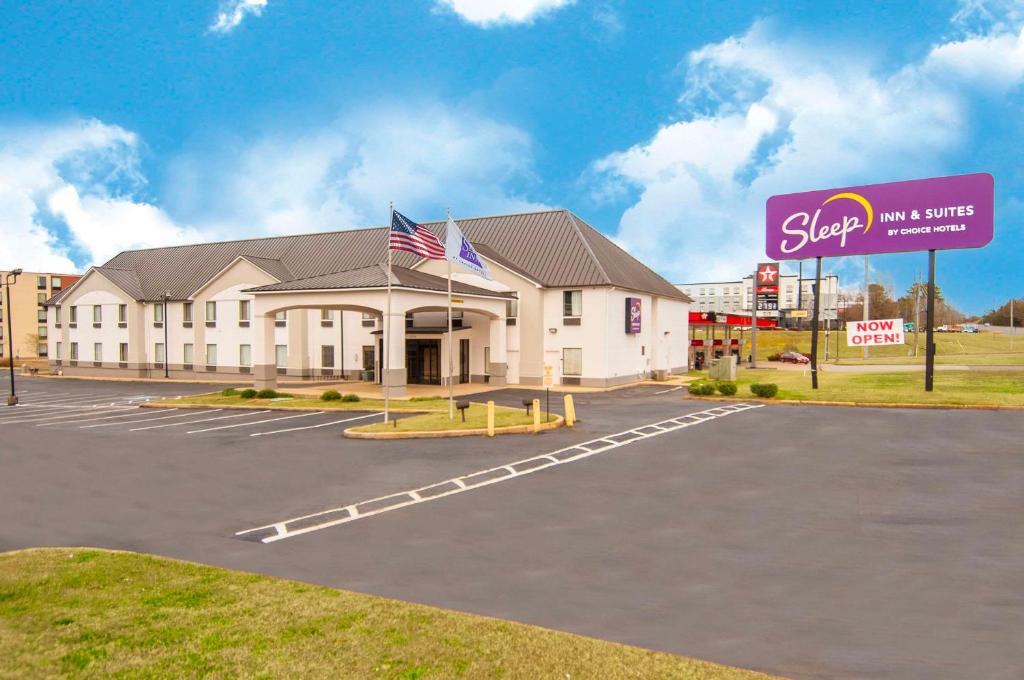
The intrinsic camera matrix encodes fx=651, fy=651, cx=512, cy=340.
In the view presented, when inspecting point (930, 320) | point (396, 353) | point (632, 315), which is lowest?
point (396, 353)

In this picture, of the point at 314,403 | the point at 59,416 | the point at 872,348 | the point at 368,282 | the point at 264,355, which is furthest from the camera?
the point at 872,348

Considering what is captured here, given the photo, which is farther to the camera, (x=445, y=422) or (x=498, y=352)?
(x=498, y=352)

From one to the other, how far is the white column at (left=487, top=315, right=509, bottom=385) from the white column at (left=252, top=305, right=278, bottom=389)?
12.4 meters

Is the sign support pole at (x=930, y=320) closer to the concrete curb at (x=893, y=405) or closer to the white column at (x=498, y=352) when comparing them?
the concrete curb at (x=893, y=405)

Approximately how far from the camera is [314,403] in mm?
29578

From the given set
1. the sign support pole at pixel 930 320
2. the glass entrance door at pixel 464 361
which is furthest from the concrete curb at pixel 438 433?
the glass entrance door at pixel 464 361

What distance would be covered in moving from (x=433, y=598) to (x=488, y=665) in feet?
→ 6.02

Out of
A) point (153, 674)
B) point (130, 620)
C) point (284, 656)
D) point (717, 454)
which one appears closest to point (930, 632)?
point (284, 656)

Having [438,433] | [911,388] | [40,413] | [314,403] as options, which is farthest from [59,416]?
[911,388]

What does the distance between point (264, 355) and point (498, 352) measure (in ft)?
43.2

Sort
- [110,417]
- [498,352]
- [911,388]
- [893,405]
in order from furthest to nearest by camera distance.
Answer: [498,352]
[911,388]
[110,417]
[893,405]

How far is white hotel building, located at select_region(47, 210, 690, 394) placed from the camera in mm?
35219

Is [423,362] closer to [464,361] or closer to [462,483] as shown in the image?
[464,361]

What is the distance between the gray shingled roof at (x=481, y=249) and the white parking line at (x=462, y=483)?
19.5m
